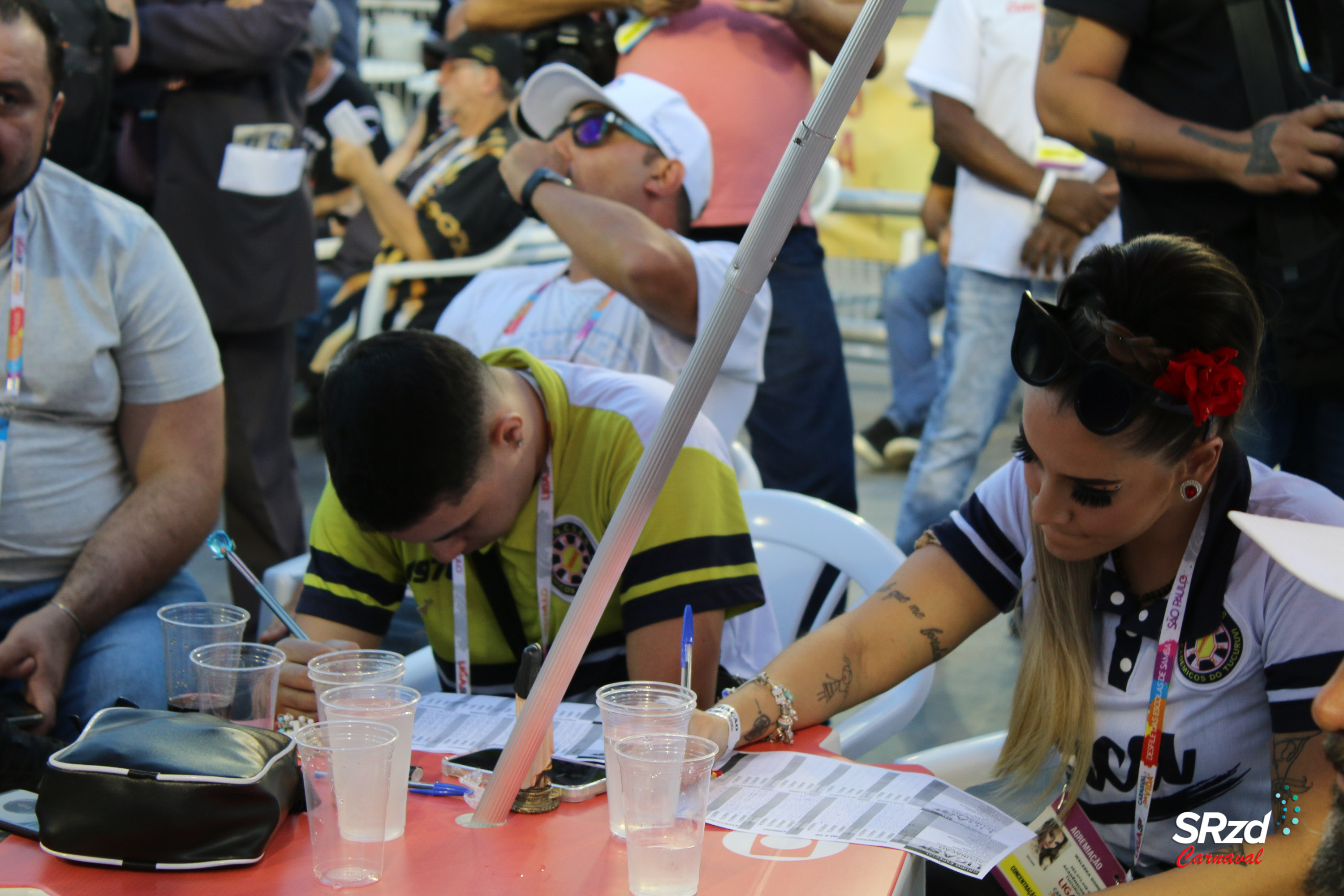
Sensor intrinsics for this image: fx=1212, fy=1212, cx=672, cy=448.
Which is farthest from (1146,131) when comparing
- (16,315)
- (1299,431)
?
(16,315)

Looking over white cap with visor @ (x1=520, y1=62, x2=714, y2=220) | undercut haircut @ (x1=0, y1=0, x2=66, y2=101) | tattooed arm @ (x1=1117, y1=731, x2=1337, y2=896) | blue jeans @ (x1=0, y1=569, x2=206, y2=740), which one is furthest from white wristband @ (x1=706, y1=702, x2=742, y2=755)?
undercut haircut @ (x1=0, y1=0, x2=66, y2=101)

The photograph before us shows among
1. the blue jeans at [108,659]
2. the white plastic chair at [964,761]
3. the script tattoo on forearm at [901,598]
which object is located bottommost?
the blue jeans at [108,659]

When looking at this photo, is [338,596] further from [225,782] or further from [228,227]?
[228,227]

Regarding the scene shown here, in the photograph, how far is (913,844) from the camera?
1.21 m

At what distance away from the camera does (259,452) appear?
3.48 meters

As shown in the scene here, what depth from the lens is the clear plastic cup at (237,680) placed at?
1.48 metres

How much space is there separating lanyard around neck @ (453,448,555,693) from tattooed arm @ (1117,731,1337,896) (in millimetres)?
866

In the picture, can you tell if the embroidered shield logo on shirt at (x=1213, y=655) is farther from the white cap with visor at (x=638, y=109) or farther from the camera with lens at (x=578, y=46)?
the camera with lens at (x=578, y=46)

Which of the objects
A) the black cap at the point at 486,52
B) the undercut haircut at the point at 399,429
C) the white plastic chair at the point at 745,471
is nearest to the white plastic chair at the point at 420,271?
the black cap at the point at 486,52

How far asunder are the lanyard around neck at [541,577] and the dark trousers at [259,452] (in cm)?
177

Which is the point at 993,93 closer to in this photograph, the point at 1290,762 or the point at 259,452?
the point at 259,452

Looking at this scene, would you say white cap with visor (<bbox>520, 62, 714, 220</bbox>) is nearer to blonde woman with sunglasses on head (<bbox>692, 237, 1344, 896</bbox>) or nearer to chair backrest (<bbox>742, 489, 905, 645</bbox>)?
chair backrest (<bbox>742, 489, 905, 645</bbox>)

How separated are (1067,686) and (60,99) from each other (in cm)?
204

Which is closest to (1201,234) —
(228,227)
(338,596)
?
(338,596)
